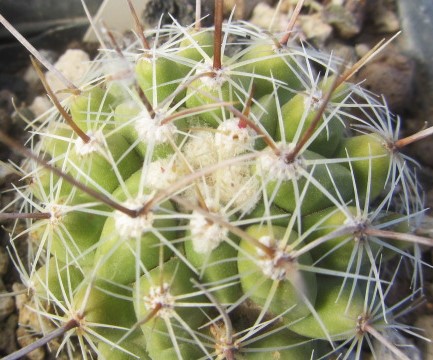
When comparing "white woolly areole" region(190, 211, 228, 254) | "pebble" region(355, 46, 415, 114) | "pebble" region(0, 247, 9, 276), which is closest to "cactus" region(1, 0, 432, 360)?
"white woolly areole" region(190, 211, 228, 254)

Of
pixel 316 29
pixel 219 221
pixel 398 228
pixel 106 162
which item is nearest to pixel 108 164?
pixel 106 162

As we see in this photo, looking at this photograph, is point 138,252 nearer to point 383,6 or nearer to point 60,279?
point 60,279

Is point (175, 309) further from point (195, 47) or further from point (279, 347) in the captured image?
point (195, 47)

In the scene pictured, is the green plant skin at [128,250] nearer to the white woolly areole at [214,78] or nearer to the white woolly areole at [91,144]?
the white woolly areole at [91,144]

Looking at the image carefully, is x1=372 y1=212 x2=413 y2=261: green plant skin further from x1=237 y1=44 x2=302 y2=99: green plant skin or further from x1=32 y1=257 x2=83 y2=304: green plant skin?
x1=32 y1=257 x2=83 y2=304: green plant skin

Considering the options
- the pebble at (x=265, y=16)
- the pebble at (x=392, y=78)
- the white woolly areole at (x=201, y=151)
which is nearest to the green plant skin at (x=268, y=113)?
the white woolly areole at (x=201, y=151)

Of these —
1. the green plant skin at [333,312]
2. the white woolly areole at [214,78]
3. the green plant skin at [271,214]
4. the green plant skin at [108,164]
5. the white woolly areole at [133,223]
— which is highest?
the white woolly areole at [214,78]
